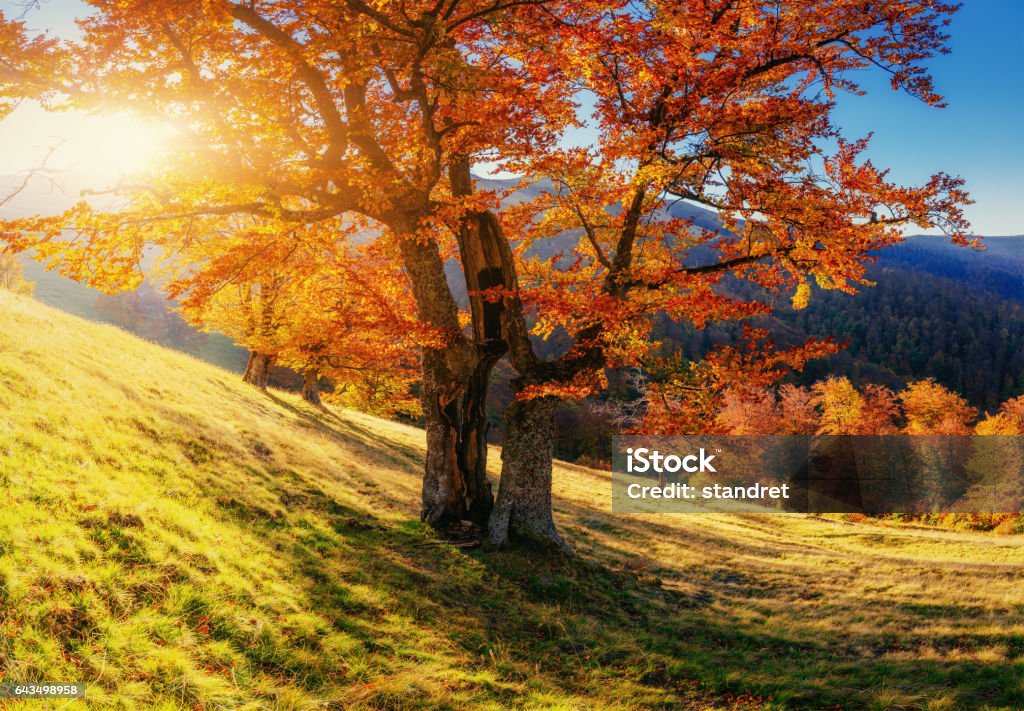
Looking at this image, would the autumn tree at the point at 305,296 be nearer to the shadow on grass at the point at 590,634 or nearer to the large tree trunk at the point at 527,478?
the large tree trunk at the point at 527,478

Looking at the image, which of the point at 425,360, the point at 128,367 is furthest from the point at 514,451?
the point at 128,367

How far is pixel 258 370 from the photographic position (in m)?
29.9

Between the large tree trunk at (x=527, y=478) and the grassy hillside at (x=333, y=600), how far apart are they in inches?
23.5

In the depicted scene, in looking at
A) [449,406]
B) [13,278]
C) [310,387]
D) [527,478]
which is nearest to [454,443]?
[449,406]

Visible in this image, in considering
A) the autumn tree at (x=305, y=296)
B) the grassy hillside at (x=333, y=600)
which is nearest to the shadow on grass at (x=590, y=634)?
the grassy hillside at (x=333, y=600)

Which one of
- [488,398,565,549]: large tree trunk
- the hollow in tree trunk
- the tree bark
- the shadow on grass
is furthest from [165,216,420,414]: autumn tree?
the shadow on grass

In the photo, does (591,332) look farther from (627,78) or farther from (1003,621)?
(1003,621)

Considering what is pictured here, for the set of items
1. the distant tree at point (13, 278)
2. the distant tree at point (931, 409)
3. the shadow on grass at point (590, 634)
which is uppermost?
the distant tree at point (931, 409)

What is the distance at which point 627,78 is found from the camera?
35.1 feet

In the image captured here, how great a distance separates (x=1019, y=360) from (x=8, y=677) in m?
242

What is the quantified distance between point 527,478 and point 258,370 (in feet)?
73.8

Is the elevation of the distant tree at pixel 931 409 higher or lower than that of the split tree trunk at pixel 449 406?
higher

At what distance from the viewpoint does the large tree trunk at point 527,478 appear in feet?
41.1

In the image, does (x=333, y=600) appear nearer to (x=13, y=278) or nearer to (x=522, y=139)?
→ (x=522, y=139)
